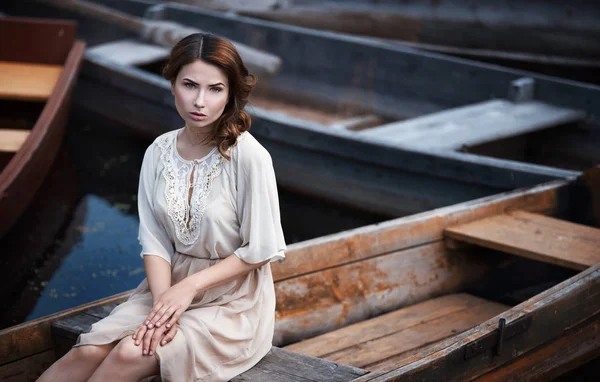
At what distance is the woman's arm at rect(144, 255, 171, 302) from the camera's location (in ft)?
7.27

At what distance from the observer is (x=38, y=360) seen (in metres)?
2.60

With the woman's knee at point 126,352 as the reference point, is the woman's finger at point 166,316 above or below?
above

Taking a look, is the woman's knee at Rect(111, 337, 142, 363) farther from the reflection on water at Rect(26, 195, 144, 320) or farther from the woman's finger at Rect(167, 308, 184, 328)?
the reflection on water at Rect(26, 195, 144, 320)

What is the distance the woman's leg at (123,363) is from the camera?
201 cm

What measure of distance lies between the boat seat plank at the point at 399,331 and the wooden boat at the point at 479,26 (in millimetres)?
4353

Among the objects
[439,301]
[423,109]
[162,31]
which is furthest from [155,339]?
[162,31]

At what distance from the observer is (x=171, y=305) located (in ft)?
6.84

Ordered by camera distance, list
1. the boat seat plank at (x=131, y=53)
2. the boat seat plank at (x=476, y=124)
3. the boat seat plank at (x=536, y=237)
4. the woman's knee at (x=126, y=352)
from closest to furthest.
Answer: the woman's knee at (x=126, y=352) → the boat seat plank at (x=536, y=237) → the boat seat plank at (x=476, y=124) → the boat seat plank at (x=131, y=53)

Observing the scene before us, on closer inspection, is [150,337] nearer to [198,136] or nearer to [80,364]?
[80,364]

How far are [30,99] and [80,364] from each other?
387cm

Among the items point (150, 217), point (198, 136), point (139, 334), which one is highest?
point (198, 136)

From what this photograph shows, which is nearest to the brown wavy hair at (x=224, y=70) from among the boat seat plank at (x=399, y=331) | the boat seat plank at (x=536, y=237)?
the boat seat plank at (x=399, y=331)

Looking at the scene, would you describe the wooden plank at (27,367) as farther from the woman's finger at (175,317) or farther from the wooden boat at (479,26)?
the wooden boat at (479,26)

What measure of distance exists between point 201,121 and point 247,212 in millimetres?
271
